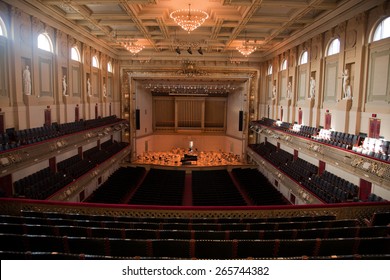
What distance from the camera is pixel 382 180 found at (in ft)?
28.0

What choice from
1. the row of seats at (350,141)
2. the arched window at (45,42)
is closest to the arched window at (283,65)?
the row of seats at (350,141)

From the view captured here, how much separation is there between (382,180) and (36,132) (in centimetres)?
1279

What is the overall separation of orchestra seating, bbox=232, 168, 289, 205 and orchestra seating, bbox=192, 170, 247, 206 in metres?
0.75

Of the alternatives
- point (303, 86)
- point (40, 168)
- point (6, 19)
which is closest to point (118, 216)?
point (40, 168)

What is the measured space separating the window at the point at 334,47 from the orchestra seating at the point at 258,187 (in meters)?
7.97

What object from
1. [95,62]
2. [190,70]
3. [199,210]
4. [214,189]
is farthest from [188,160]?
[199,210]

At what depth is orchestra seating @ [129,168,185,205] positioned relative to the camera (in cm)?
1438

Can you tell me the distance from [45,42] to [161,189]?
9690mm

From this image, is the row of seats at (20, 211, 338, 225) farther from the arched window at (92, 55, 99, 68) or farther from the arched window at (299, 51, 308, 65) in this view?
the arched window at (92, 55, 99, 68)

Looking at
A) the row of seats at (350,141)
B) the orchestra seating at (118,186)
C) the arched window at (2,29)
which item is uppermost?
the arched window at (2,29)

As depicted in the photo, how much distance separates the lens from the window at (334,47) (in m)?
14.0

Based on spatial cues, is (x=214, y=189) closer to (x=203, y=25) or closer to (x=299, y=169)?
→ (x=299, y=169)

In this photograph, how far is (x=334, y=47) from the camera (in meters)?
14.3

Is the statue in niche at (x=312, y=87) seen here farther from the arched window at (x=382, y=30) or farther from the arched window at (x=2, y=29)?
the arched window at (x=2, y=29)
